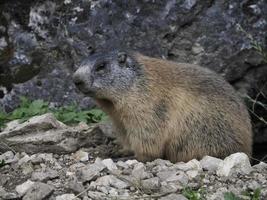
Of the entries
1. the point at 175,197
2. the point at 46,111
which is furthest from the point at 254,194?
the point at 46,111

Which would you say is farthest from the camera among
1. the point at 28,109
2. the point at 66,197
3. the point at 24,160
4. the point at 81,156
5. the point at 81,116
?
the point at 28,109

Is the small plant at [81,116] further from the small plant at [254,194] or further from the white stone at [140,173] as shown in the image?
the small plant at [254,194]

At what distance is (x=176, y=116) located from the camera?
6.58 meters

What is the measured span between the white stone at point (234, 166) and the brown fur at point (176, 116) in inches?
33.6

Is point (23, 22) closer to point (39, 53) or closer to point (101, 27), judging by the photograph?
point (39, 53)

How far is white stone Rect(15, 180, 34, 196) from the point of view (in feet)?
17.9

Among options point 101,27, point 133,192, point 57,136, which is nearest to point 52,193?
point 133,192

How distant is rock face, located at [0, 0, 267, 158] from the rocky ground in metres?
1.31

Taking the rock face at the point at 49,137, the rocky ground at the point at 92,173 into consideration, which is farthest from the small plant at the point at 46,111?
the rocky ground at the point at 92,173

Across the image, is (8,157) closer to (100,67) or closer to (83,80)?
(83,80)

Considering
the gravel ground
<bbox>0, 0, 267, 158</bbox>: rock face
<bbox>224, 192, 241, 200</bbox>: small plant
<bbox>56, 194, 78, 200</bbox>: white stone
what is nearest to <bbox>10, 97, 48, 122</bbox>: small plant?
<bbox>0, 0, 267, 158</bbox>: rock face

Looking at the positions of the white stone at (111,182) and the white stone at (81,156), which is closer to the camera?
the white stone at (111,182)

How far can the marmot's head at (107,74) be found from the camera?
21.3 feet

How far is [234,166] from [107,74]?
1608mm
